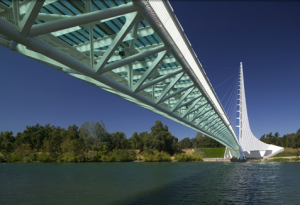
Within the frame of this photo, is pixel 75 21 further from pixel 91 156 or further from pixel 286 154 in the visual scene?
pixel 286 154

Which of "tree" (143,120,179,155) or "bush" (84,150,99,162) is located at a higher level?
"tree" (143,120,179,155)

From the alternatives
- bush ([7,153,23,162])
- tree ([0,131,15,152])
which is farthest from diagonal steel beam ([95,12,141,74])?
tree ([0,131,15,152])

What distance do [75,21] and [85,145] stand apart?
76043 mm

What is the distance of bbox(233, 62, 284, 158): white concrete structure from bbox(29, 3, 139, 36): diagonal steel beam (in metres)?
66.8

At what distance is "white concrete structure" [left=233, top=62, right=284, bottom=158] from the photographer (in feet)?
218

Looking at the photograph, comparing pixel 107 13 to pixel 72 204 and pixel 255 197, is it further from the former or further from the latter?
pixel 255 197

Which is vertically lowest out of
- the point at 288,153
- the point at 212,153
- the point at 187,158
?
the point at 187,158

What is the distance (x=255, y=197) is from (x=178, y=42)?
11923 mm

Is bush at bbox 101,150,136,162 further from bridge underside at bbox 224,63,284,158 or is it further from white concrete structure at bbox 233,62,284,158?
white concrete structure at bbox 233,62,284,158

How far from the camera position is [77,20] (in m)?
5.25

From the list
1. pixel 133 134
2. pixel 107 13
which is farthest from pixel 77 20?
pixel 133 134

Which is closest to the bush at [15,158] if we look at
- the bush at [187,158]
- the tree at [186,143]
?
the bush at [187,158]

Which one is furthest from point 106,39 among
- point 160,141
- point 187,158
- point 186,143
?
point 186,143

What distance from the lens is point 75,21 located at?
522 centimetres
